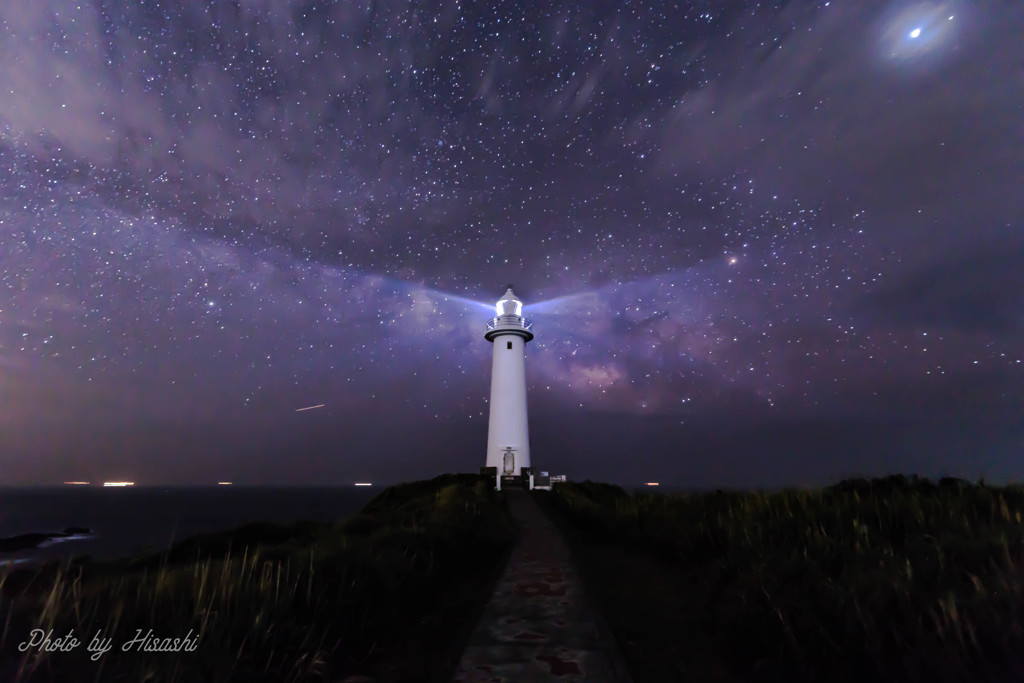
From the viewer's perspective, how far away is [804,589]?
518 cm

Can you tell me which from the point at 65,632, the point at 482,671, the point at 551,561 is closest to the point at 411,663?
the point at 482,671

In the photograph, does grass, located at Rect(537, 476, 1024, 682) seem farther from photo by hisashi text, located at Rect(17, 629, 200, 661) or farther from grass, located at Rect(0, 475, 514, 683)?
photo by hisashi text, located at Rect(17, 629, 200, 661)

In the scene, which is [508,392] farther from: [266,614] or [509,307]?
[266,614]

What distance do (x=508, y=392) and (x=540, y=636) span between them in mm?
31978

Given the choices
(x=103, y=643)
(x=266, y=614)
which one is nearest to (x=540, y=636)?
(x=266, y=614)

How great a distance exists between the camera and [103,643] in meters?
3.64

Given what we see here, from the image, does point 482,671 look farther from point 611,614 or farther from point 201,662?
point 611,614

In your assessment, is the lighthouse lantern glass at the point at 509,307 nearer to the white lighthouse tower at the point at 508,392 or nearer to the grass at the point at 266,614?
the white lighthouse tower at the point at 508,392

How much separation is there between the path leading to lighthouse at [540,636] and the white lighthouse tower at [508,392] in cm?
2673

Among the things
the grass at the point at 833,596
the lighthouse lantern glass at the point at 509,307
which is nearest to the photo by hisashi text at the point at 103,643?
the grass at the point at 833,596

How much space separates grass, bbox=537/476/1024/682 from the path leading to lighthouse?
428mm

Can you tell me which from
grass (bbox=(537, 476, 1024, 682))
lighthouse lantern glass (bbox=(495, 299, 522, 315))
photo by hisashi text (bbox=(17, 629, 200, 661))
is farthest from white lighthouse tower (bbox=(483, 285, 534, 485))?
photo by hisashi text (bbox=(17, 629, 200, 661))

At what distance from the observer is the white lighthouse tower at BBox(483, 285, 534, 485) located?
36.2 m

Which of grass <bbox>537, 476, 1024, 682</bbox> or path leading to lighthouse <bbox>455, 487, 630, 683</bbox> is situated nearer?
grass <bbox>537, 476, 1024, 682</bbox>
